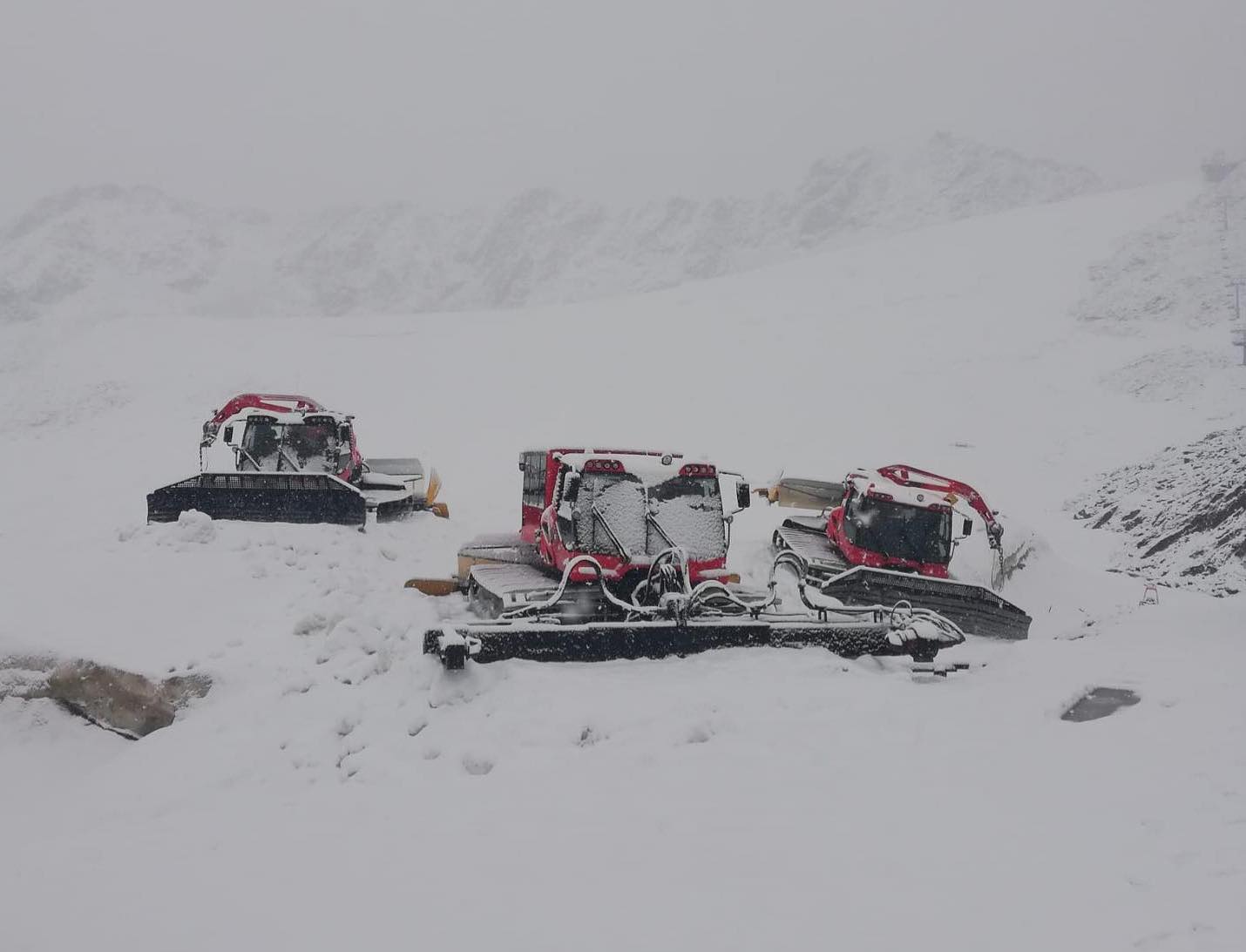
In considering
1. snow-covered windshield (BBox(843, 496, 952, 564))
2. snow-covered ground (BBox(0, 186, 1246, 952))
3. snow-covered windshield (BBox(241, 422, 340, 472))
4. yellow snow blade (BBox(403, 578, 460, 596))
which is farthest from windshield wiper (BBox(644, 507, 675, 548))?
snow-covered windshield (BBox(241, 422, 340, 472))

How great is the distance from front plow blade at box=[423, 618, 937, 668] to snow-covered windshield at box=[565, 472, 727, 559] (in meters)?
1.53

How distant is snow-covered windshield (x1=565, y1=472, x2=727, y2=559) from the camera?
30.1ft

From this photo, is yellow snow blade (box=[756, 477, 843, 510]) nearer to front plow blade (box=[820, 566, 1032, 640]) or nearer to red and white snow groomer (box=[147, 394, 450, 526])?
front plow blade (box=[820, 566, 1032, 640])

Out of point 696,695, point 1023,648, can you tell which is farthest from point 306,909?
point 1023,648

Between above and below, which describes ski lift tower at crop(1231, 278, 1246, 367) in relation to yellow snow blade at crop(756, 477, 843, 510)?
above

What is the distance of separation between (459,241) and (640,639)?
351 feet

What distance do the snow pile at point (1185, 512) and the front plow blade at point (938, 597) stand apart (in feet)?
16.6

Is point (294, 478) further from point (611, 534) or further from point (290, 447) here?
point (611, 534)

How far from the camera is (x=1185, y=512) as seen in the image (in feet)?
58.7

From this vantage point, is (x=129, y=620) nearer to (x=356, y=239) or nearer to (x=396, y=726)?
(x=396, y=726)

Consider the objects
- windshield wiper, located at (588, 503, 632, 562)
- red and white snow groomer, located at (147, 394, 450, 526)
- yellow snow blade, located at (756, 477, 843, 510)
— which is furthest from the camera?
yellow snow blade, located at (756, 477, 843, 510)

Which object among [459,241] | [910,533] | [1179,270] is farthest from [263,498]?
[459,241]

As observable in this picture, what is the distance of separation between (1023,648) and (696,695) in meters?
5.49

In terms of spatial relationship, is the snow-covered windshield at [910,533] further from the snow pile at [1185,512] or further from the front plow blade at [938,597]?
the snow pile at [1185,512]
